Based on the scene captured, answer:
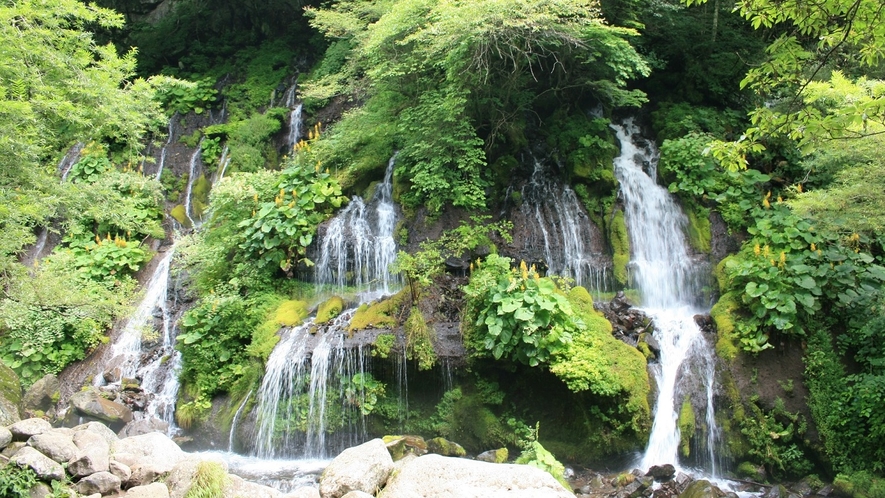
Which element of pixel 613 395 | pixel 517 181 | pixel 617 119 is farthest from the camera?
pixel 617 119

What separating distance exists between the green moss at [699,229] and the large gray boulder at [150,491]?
31.0 feet

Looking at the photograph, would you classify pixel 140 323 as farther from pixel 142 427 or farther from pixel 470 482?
pixel 470 482

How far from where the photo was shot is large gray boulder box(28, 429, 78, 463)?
5.77 m

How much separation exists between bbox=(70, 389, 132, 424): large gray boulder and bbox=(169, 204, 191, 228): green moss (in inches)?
219

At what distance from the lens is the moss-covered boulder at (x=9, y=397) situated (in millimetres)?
7242

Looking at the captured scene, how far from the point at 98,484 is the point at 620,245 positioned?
29.4 feet

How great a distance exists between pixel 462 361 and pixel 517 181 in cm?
481

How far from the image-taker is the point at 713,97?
Answer: 12.8m

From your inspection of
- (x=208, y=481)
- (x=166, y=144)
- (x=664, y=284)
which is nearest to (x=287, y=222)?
(x=208, y=481)

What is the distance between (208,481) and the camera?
5.29 metres

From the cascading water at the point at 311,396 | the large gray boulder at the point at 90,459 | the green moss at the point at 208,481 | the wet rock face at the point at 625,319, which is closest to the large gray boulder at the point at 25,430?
the large gray boulder at the point at 90,459

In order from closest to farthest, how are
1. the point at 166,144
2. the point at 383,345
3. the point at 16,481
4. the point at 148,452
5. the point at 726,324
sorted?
the point at 16,481
the point at 148,452
the point at 383,345
the point at 726,324
the point at 166,144

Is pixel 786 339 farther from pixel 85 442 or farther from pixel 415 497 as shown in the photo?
pixel 85 442

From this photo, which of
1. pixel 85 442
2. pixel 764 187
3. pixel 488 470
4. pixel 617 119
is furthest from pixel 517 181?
pixel 85 442
